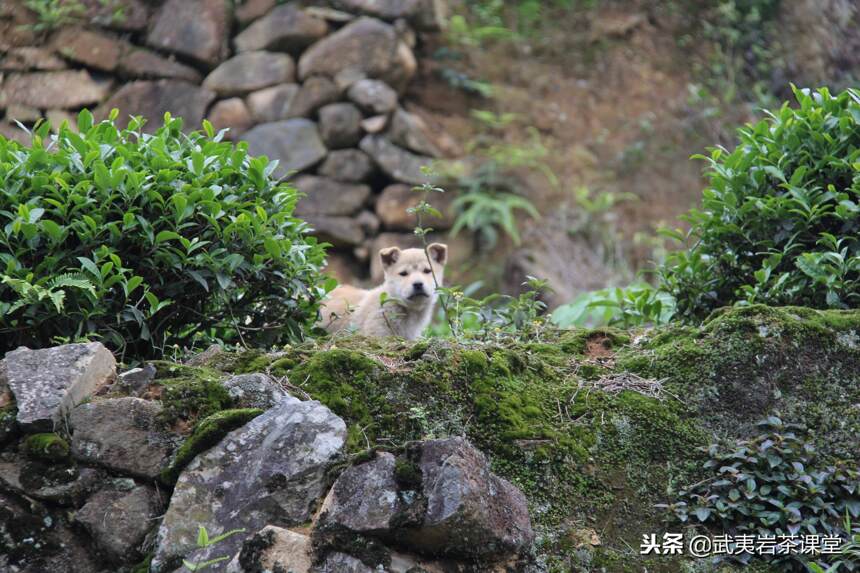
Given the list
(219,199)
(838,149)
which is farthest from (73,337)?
(838,149)

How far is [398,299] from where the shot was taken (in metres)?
8.05

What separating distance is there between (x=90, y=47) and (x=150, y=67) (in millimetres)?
814

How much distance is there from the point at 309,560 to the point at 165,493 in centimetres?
81

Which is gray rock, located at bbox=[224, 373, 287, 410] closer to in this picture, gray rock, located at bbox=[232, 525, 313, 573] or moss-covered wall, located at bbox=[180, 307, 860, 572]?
moss-covered wall, located at bbox=[180, 307, 860, 572]

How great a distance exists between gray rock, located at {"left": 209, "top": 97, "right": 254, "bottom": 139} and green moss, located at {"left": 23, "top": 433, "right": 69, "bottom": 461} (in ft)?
30.2

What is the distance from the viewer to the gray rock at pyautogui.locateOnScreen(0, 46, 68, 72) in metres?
11.6

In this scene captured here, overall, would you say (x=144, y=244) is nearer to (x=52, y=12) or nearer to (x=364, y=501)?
(x=364, y=501)

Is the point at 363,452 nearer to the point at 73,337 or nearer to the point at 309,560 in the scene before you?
the point at 309,560

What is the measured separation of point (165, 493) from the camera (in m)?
3.80

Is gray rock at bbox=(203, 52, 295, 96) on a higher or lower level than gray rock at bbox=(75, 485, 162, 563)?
lower

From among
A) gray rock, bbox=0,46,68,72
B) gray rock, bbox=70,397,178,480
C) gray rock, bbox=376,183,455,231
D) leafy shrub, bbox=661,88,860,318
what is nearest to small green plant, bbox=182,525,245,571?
gray rock, bbox=70,397,178,480

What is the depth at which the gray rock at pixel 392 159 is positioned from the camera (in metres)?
12.8

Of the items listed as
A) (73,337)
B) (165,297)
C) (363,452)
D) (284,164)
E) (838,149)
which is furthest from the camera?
(284,164)

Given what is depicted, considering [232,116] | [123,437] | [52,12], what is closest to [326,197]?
[232,116]
